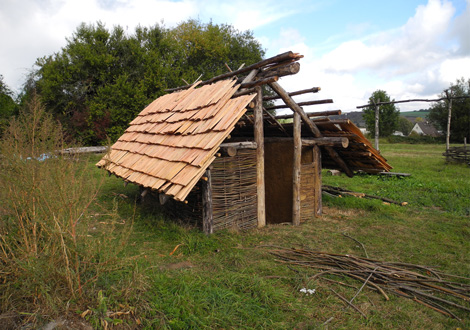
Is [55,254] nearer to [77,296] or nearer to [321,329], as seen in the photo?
[77,296]

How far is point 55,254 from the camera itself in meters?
3.24

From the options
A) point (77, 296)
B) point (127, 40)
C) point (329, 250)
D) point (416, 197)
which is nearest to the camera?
point (77, 296)

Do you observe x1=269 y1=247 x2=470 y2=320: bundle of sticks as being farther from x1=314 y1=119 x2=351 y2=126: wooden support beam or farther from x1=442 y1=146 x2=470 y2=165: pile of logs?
x1=442 y1=146 x2=470 y2=165: pile of logs

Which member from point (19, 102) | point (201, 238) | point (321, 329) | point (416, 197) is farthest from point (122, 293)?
point (19, 102)

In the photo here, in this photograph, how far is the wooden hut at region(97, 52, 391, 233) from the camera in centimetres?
581

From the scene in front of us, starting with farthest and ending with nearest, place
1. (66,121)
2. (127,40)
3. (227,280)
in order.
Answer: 1. (127,40)
2. (66,121)
3. (227,280)

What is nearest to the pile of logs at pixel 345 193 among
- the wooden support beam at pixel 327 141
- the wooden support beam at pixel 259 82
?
the wooden support beam at pixel 327 141

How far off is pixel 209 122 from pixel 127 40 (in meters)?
18.8

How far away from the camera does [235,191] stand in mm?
6547

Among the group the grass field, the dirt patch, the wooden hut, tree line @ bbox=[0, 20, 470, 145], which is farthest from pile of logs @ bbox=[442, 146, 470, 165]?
the dirt patch

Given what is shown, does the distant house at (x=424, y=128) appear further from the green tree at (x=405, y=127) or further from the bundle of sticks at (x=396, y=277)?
the bundle of sticks at (x=396, y=277)

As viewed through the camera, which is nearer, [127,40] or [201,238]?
[201,238]

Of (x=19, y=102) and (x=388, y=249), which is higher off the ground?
(x=19, y=102)

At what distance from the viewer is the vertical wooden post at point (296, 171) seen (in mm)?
7270
